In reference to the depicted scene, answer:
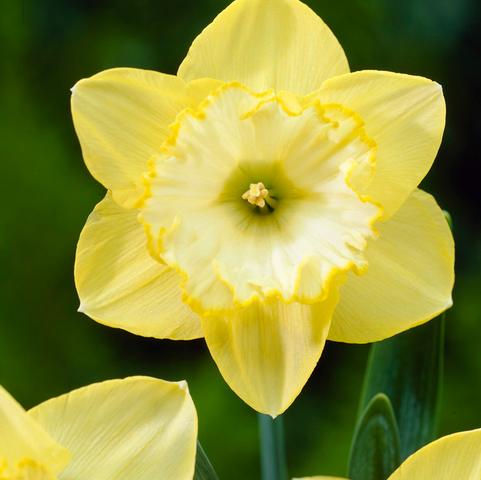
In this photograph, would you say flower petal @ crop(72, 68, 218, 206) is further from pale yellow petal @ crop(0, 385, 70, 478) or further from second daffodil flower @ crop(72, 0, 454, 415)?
pale yellow petal @ crop(0, 385, 70, 478)

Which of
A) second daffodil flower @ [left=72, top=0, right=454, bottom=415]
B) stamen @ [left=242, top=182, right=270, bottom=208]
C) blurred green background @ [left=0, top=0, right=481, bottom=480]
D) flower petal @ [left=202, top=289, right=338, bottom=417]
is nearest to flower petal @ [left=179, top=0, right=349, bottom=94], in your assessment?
second daffodil flower @ [left=72, top=0, right=454, bottom=415]

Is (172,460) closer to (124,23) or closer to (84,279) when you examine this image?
(84,279)

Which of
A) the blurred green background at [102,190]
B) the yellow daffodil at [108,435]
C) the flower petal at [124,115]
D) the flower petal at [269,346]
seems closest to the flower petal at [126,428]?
the yellow daffodil at [108,435]

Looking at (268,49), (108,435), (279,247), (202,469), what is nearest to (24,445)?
(108,435)

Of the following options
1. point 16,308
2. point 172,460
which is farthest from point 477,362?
point 172,460

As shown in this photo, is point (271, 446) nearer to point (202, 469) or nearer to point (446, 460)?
point (202, 469)

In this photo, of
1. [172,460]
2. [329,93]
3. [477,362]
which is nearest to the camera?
[172,460]

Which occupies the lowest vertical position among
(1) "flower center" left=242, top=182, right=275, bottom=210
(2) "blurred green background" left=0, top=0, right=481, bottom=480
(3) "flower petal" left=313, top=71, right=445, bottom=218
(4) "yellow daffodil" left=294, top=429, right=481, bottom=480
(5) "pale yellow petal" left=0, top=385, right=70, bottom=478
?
(2) "blurred green background" left=0, top=0, right=481, bottom=480
